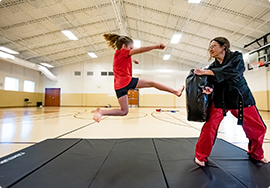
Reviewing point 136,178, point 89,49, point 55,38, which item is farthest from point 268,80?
point 55,38

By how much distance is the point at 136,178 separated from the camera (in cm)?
135

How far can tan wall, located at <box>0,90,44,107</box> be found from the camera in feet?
38.0

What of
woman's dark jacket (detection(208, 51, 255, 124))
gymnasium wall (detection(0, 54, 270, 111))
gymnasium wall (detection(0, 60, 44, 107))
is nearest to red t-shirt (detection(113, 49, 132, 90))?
woman's dark jacket (detection(208, 51, 255, 124))

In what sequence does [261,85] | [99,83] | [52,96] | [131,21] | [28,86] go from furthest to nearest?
[52,96] → [99,83] → [28,86] → [131,21] → [261,85]

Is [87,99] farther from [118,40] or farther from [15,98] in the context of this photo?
[118,40]

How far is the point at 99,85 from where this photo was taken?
15.2m

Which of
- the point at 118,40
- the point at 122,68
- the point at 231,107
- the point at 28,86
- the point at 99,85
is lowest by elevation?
the point at 231,107

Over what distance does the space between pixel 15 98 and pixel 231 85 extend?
16.1 meters

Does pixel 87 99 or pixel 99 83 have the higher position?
pixel 99 83

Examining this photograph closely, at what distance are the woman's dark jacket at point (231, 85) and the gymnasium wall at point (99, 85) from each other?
13.4 metres

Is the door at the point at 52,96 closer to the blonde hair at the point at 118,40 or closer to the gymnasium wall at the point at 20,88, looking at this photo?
the gymnasium wall at the point at 20,88

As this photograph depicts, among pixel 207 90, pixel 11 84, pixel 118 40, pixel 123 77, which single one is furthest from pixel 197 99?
pixel 11 84

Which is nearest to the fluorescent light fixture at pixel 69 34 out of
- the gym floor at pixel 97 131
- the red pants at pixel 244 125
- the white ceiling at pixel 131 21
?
the white ceiling at pixel 131 21

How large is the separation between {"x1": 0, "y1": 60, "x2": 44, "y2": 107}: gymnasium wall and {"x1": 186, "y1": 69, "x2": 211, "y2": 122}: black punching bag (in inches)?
591
